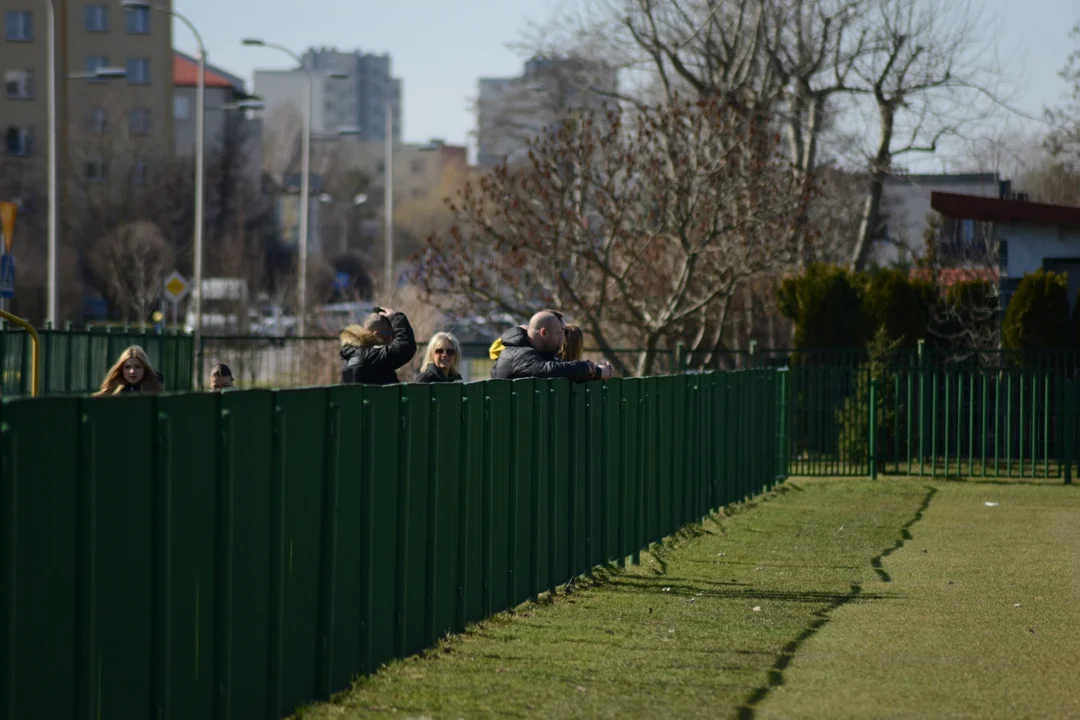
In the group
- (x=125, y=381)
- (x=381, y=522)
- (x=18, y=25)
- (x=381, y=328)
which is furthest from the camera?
(x=18, y=25)

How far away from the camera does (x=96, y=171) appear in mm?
81062

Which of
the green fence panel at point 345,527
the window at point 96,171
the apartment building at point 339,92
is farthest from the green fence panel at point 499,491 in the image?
the apartment building at point 339,92

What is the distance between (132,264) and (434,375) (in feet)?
181

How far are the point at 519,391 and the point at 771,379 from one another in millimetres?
11556

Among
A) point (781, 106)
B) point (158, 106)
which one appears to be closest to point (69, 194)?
point (158, 106)

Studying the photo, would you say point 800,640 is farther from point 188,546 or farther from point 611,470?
point 188,546

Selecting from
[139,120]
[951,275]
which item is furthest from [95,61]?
[951,275]

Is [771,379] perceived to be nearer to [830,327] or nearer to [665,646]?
[830,327]

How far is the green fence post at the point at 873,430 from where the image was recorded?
74.2 ft

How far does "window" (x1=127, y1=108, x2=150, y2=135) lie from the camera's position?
84188 mm

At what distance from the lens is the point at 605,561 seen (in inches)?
475

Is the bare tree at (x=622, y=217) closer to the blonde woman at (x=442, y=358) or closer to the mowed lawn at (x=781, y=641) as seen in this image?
the mowed lawn at (x=781, y=641)

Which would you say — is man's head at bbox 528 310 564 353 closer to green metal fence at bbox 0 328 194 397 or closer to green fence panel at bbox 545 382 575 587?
green fence panel at bbox 545 382 575 587

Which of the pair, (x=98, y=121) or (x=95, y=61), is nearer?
(x=98, y=121)
